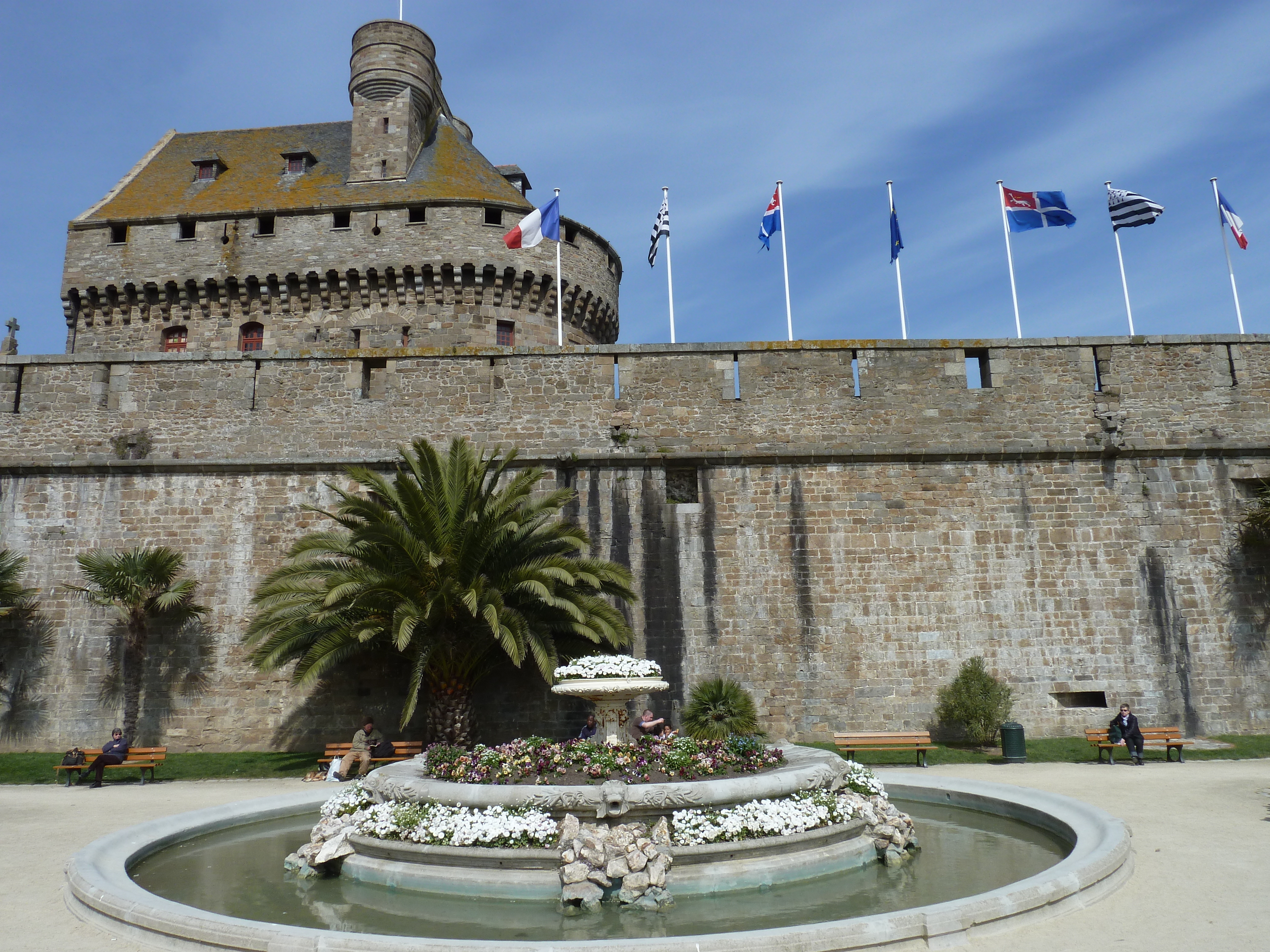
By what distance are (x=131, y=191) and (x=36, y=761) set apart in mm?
19607

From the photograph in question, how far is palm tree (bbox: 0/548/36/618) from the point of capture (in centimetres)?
1445

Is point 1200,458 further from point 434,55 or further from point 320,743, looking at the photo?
point 434,55

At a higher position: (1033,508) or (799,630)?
(1033,508)

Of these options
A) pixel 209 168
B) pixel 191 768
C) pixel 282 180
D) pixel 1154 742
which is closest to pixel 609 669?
pixel 191 768

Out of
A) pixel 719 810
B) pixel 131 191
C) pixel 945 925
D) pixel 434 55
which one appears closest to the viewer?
pixel 945 925

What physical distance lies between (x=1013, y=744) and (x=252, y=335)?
2162 centimetres

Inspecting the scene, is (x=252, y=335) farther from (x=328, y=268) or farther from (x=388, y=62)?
(x=388, y=62)

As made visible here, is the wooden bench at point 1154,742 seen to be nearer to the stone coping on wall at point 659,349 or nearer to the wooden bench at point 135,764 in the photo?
the stone coping on wall at point 659,349

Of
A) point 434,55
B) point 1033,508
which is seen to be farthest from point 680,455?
point 434,55

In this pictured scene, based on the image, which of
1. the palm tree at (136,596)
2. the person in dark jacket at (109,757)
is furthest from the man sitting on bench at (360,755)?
the palm tree at (136,596)

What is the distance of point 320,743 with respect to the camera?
14.4 metres

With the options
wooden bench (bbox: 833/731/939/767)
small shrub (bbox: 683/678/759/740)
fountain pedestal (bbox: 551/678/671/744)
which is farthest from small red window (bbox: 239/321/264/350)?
fountain pedestal (bbox: 551/678/671/744)

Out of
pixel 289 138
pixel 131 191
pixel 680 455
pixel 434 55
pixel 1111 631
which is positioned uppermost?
pixel 434 55

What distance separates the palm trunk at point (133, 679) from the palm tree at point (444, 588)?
7.66ft
